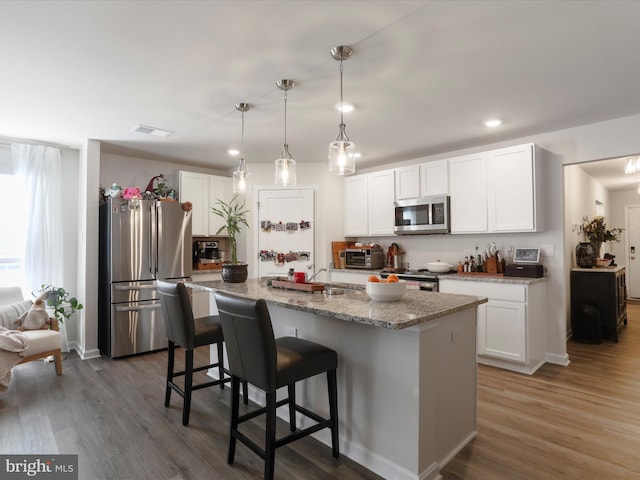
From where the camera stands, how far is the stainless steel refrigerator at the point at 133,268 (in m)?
4.09

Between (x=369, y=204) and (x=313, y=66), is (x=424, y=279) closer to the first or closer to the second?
(x=369, y=204)

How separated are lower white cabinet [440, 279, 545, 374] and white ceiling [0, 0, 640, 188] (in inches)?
65.5

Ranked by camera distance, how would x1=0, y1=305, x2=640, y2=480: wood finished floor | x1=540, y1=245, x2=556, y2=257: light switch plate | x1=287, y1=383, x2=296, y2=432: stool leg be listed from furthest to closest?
x1=540, y1=245, x2=556, y2=257: light switch plate
x1=287, y1=383, x2=296, y2=432: stool leg
x1=0, y1=305, x2=640, y2=480: wood finished floor

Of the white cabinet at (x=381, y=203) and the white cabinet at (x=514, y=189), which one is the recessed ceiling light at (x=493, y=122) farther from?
the white cabinet at (x=381, y=203)

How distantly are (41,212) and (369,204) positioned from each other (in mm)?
4027

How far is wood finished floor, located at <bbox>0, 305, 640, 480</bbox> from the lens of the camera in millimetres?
2033

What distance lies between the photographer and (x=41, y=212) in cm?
415

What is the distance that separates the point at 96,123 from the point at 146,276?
5.76 feet

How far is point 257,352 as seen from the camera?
1.79 meters

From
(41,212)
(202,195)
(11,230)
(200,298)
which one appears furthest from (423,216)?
(11,230)

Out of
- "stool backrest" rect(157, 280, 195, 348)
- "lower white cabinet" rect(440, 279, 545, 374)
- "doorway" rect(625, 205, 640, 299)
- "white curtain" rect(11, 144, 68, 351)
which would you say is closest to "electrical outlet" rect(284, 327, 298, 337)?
"stool backrest" rect(157, 280, 195, 348)

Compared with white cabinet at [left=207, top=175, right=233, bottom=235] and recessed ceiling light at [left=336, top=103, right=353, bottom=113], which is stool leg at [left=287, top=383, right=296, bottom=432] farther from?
white cabinet at [left=207, top=175, right=233, bottom=235]

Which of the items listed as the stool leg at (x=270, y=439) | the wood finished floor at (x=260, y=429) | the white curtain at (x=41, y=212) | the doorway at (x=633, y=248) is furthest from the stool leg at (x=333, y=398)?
the doorway at (x=633, y=248)

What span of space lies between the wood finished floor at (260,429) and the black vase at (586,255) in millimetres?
1630
